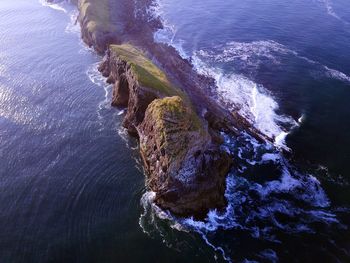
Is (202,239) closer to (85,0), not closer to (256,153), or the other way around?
(256,153)

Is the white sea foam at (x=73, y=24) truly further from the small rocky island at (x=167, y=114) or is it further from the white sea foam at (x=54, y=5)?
the small rocky island at (x=167, y=114)

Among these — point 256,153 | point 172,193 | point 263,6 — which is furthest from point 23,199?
point 263,6

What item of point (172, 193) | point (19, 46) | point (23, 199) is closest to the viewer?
point (172, 193)

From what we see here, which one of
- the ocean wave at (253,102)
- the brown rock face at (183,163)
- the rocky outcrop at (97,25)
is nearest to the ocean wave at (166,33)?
the ocean wave at (253,102)

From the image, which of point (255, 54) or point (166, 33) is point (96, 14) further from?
point (255, 54)

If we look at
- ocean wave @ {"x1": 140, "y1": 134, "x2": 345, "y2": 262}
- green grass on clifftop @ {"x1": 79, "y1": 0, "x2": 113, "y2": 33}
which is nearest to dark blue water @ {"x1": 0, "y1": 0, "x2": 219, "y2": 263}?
ocean wave @ {"x1": 140, "y1": 134, "x2": 345, "y2": 262}

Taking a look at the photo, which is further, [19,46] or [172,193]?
[19,46]

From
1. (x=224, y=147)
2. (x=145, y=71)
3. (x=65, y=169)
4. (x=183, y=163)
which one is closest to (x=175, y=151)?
(x=183, y=163)

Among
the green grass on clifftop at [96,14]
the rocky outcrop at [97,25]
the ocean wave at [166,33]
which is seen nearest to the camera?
the rocky outcrop at [97,25]

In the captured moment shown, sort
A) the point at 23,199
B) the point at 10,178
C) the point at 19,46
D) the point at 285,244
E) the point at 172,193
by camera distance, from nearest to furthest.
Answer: the point at 285,244
the point at 172,193
the point at 23,199
the point at 10,178
the point at 19,46
